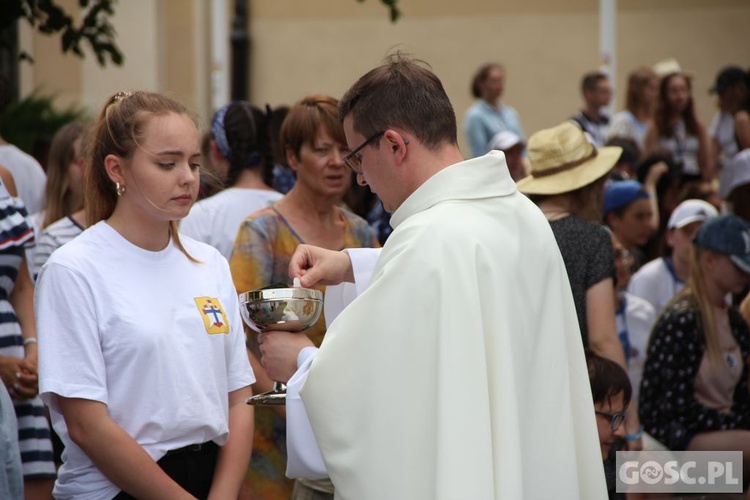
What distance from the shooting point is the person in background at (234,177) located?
571 cm

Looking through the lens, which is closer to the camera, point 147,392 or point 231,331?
point 147,392

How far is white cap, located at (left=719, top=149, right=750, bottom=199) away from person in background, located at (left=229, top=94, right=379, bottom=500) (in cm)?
460

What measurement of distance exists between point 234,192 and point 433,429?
3.01m

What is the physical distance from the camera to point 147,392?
3.55 meters

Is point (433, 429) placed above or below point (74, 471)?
above

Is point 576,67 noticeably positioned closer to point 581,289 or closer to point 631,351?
point 631,351

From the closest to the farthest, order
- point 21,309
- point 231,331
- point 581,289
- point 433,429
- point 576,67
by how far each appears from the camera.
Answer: point 433,429
point 231,331
point 21,309
point 581,289
point 576,67

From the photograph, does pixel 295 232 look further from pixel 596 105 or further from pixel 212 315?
pixel 596 105

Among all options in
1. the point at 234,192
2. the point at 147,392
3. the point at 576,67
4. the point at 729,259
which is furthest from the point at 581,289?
the point at 576,67

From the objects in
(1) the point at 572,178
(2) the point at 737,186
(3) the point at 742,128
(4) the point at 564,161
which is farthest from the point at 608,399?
(3) the point at 742,128

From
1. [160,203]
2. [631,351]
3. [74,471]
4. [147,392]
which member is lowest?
[631,351]

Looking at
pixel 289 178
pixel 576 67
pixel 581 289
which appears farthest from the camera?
pixel 576 67

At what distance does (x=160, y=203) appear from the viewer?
3684mm

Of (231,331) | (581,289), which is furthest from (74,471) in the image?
(581,289)
